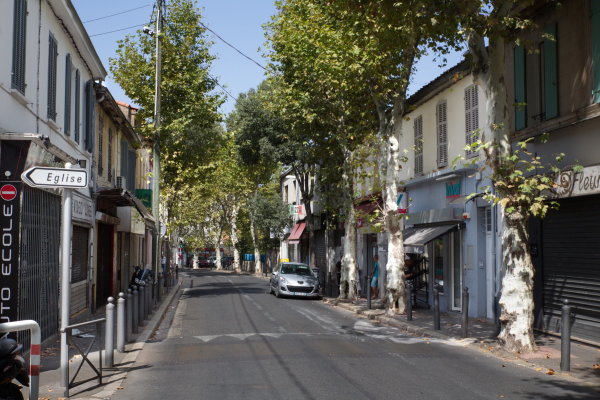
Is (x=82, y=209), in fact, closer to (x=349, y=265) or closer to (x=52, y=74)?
(x=52, y=74)

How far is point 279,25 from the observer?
998 inches

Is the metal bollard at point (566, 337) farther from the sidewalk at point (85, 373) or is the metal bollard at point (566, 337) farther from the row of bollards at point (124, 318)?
the row of bollards at point (124, 318)

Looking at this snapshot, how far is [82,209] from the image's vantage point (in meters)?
17.2

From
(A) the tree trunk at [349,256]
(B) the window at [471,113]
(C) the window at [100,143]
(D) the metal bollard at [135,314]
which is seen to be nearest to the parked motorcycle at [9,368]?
(D) the metal bollard at [135,314]

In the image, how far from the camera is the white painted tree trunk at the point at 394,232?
18.9 meters

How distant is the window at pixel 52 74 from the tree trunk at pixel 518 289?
9.38 metres

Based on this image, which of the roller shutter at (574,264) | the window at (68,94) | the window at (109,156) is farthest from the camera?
the window at (109,156)

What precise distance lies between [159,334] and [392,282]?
7.20 m

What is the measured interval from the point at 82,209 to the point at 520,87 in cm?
1134

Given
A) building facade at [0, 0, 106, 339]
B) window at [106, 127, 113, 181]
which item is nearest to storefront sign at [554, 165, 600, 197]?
building facade at [0, 0, 106, 339]

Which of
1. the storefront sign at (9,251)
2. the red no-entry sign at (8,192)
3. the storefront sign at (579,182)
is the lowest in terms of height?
the storefront sign at (9,251)

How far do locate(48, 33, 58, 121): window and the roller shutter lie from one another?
35.7 ft

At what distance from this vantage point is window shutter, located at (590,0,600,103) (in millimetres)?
12023

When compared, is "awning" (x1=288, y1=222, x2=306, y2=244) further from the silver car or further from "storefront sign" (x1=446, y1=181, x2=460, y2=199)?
"storefront sign" (x1=446, y1=181, x2=460, y2=199)
